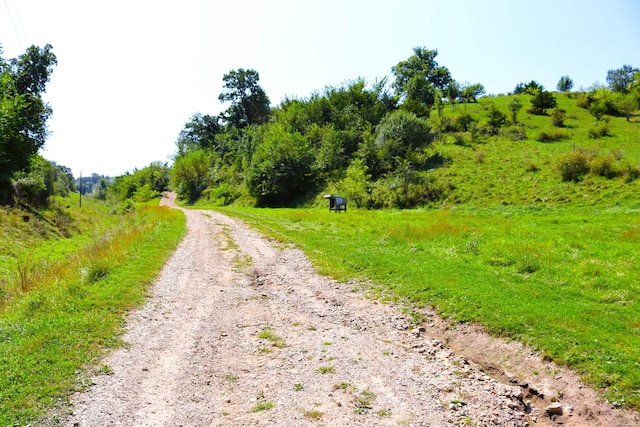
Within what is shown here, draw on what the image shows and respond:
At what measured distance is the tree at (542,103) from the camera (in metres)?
72.2

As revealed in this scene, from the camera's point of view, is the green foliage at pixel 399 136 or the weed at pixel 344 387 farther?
the green foliage at pixel 399 136

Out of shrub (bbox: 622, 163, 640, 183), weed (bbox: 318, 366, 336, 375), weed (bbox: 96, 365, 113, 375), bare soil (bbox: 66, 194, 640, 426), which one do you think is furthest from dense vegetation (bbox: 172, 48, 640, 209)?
weed (bbox: 96, 365, 113, 375)

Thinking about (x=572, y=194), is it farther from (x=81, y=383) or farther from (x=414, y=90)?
(x=414, y=90)

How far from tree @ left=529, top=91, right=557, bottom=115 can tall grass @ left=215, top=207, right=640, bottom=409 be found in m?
54.5

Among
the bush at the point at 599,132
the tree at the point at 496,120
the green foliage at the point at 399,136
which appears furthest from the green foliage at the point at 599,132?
the green foliage at the point at 399,136

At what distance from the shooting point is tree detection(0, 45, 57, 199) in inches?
1543

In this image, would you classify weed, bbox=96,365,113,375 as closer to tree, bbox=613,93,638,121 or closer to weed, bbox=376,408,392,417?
weed, bbox=376,408,392,417

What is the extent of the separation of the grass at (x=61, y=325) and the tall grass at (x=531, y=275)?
7.54 m

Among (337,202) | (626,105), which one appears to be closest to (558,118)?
(626,105)

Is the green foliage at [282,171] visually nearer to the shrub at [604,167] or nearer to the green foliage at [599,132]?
the shrub at [604,167]

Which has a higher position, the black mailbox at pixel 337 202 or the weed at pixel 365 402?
the black mailbox at pixel 337 202

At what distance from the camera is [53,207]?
46156 mm

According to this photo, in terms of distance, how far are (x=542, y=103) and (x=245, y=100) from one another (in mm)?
76890

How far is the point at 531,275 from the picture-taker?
13.4 m
